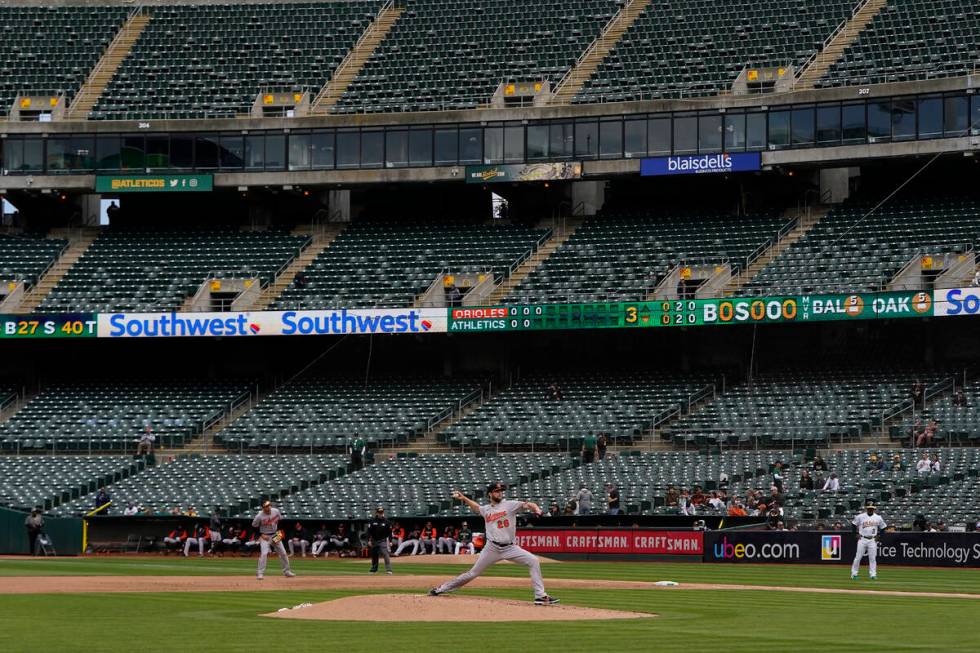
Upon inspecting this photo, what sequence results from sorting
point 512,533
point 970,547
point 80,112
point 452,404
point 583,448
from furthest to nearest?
1. point 80,112
2. point 452,404
3. point 583,448
4. point 970,547
5. point 512,533

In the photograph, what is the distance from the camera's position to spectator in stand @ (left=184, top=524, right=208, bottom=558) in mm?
47981

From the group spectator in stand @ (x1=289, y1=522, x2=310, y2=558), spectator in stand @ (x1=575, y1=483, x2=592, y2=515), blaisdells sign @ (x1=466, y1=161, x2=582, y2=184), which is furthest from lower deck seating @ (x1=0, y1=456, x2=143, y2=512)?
blaisdells sign @ (x1=466, y1=161, x2=582, y2=184)

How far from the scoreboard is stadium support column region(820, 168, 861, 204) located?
368 inches

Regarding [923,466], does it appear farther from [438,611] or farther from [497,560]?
[438,611]

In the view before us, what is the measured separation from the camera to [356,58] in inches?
2795

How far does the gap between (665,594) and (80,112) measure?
4837 centimetres

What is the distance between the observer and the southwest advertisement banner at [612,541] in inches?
1641

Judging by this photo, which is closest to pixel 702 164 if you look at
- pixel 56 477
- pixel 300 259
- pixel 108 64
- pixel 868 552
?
pixel 300 259

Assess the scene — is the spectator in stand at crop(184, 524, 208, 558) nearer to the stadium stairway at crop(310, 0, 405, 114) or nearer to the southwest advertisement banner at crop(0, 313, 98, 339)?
the southwest advertisement banner at crop(0, 313, 98, 339)

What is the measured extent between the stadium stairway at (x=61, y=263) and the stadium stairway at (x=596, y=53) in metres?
20.7

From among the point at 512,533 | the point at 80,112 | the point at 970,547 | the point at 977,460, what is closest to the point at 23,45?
the point at 80,112

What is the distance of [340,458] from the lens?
185 ft

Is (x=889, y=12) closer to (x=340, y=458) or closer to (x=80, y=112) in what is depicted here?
(x=340, y=458)

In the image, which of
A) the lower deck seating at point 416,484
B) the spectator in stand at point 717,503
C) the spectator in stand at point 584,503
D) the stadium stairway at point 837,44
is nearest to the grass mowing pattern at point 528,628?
the spectator in stand at point 717,503
